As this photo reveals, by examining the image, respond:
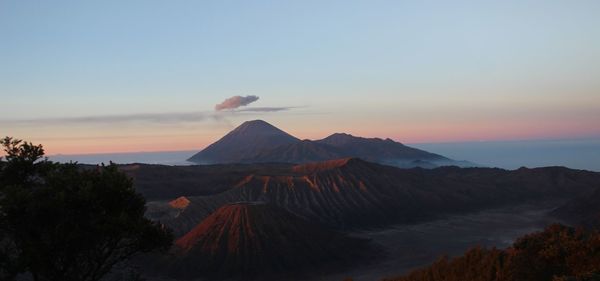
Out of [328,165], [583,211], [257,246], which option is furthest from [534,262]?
[328,165]

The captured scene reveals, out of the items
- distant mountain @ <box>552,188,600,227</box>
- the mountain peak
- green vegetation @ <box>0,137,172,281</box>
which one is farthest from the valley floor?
green vegetation @ <box>0,137,172,281</box>

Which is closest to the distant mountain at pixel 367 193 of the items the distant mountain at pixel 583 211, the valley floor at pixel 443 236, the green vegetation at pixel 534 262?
the distant mountain at pixel 583 211

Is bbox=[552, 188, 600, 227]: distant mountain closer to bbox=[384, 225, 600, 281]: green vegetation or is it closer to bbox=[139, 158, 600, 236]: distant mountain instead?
bbox=[139, 158, 600, 236]: distant mountain

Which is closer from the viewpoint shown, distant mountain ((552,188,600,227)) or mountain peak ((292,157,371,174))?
distant mountain ((552,188,600,227))

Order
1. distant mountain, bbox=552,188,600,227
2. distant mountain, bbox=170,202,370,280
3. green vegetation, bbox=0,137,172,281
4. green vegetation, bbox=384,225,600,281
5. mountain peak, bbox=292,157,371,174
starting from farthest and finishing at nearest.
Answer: mountain peak, bbox=292,157,371,174, distant mountain, bbox=552,188,600,227, distant mountain, bbox=170,202,370,280, green vegetation, bbox=384,225,600,281, green vegetation, bbox=0,137,172,281

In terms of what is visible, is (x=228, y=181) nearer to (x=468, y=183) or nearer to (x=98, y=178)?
(x=468, y=183)
